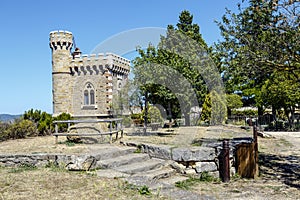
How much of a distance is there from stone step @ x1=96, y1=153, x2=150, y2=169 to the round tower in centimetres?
2134

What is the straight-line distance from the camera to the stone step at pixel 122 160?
289 inches

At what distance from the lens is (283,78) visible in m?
9.16

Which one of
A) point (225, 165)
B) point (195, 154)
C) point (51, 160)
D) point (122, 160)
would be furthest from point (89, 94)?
point (225, 165)

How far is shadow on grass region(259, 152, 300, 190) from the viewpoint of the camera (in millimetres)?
7223

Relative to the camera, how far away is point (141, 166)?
7.38m

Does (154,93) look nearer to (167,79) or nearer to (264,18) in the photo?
(167,79)

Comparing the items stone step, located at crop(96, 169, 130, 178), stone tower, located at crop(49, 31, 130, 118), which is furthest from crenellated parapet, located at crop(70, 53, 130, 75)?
stone step, located at crop(96, 169, 130, 178)

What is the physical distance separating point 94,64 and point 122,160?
22170 millimetres

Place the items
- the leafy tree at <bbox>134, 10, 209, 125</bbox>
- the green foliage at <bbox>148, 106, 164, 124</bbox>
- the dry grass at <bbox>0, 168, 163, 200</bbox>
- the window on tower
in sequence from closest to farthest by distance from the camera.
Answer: the dry grass at <bbox>0, 168, 163, 200</bbox> < the leafy tree at <bbox>134, 10, 209, 125</bbox> < the green foliage at <bbox>148, 106, 164, 124</bbox> < the window on tower

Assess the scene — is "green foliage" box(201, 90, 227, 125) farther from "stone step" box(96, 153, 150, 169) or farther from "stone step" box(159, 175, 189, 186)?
"stone step" box(159, 175, 189, 186)

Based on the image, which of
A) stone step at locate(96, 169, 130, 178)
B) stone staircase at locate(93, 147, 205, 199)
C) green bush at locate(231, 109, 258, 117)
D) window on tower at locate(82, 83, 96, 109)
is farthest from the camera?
green bush at locate(231, 109, 258, 117)

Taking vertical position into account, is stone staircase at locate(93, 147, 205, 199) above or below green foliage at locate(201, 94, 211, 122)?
below

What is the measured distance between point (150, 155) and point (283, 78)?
15.2 feet

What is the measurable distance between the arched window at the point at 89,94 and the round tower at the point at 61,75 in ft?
4.88
